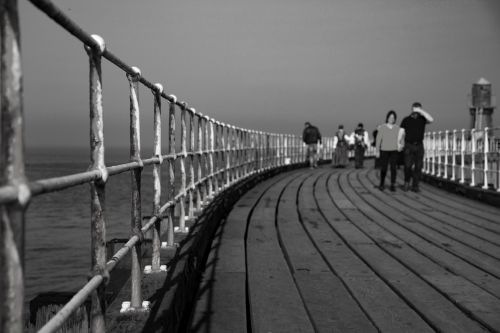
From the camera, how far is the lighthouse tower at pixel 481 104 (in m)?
95.9

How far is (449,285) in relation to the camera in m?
4.66

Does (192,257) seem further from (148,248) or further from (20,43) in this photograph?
(20,43)

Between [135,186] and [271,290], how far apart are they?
5.30ft

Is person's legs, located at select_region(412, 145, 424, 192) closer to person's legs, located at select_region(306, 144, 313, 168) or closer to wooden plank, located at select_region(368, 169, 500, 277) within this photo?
wooden plank, located at select_region(368, 169, 500, 277)

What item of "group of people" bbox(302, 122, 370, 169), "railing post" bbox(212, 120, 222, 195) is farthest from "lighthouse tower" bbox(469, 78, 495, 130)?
"railing post" bbox(212, 120, 222, 195)

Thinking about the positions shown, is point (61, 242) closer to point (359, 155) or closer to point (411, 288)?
point (359, 155)

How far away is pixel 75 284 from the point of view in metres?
24.4

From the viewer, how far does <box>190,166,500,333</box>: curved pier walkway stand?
12.5 ft

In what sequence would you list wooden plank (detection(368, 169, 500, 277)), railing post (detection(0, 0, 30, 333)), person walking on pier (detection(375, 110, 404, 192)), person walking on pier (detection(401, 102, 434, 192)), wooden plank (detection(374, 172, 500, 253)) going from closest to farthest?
railing post (detection(0, 0, 30, 333))
wooden plank (detection(368, 169, 500, 277))
wooden plank (detection(374, 172, 500, 253))
person walking on pier (detection(375, 110, 404, 192))
person walking on pier (detection(401, 102, 434, 192))

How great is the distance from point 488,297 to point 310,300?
124 cm

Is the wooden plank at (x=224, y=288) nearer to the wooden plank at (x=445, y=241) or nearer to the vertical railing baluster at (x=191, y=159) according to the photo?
the vertical railing baluster at (x=191, y=159)

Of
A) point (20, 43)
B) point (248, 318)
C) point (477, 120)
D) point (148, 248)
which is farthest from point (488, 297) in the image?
point (477, 120)

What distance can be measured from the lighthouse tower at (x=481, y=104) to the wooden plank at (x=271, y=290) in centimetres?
9557

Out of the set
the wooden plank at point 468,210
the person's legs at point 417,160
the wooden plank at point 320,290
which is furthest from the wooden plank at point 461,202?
the wooden plank at point 320,290
